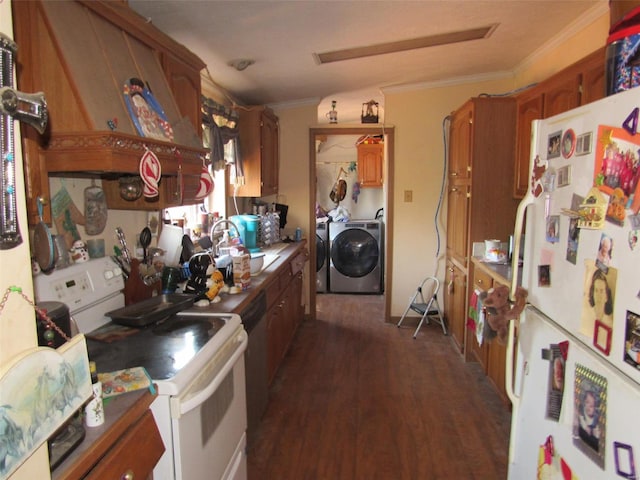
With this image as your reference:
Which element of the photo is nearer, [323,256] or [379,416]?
[379,416]

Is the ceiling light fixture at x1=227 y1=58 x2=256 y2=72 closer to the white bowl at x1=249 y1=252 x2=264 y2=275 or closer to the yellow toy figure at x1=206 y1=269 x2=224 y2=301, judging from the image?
the white bowl at x1=249 y1=252 x2=264 y2=275

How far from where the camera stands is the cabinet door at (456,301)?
A: 3520mm

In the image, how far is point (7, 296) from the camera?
0.62 meters

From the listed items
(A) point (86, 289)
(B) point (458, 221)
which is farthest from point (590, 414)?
(B) point (458, 221)

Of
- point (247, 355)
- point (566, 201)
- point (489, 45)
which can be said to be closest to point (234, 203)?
point (247, 355)

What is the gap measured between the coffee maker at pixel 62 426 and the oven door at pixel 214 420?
0.29 metres

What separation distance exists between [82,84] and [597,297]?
5.30 ft

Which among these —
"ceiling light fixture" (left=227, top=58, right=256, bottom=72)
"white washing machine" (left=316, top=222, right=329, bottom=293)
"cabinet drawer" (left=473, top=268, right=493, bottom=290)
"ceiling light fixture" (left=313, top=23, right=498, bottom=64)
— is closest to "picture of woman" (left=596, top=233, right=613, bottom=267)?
"cabinet drawer" (left=473, top=268, right=493, bottom=290)

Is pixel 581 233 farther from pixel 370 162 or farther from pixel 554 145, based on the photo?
pixel 370 162

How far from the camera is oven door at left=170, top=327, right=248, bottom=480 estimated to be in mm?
1251

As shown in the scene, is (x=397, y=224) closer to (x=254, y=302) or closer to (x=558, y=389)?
(x=254, y=302)

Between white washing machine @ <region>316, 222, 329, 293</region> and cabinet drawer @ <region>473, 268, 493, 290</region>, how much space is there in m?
2.64

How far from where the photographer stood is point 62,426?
82cm

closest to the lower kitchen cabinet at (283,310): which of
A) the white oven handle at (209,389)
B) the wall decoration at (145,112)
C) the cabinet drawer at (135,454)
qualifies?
the white oven handle at (209,389)
